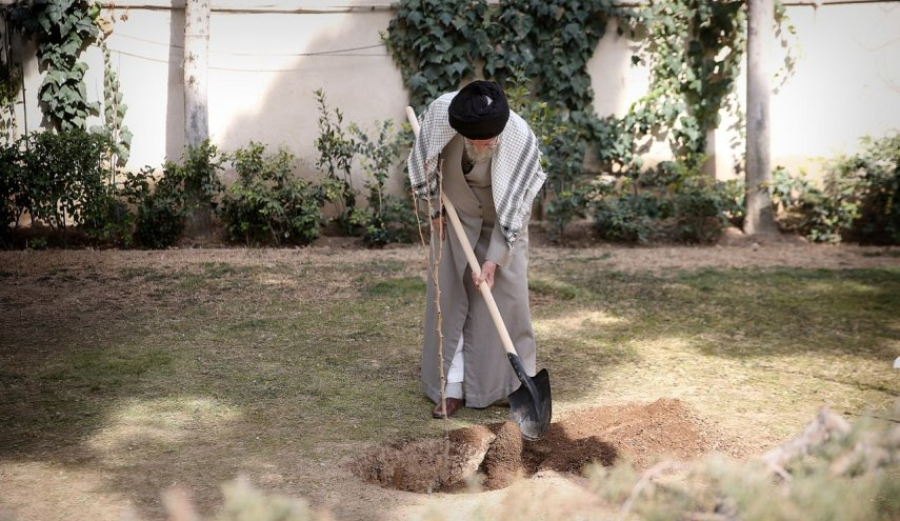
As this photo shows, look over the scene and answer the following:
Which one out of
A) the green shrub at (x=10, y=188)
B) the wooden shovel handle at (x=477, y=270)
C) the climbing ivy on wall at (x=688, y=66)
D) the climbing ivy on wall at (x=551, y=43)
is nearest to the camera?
the wooden shovel handle at (x=477, y=270)

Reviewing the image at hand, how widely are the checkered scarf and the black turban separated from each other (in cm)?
18

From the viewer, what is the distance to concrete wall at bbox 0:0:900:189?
9.97m

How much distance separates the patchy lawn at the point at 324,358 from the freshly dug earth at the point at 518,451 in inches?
5.1

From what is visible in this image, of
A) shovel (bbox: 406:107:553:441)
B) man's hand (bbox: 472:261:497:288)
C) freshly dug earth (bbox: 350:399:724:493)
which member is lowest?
freshly dug earth (bbox: 350:399:724:493)

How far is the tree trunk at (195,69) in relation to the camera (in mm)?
9750

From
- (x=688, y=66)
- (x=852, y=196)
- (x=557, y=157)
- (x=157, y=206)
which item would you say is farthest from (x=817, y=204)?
(x=157, y=206)

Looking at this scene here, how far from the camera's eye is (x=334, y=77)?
10266mm

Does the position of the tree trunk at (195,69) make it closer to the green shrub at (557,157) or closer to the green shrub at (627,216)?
the green shrub at (557,157)

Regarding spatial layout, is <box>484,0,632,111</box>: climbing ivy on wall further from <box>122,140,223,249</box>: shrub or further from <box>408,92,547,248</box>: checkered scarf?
<box>408,92,547,248</box>: checkered scarf

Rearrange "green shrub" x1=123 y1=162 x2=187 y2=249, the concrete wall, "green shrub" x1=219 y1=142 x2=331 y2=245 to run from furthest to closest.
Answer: the concrete wall → "green shrub" x1=219 y1=142 x2=331 y2=245 → "green shrub" x1=123 y1=162 x2=187 y2=249

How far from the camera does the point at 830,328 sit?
627cm

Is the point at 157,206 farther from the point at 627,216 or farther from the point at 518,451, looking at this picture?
the point at 518,451

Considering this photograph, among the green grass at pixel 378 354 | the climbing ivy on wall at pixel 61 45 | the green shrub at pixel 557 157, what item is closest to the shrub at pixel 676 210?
the green shrub at pixel 557 157

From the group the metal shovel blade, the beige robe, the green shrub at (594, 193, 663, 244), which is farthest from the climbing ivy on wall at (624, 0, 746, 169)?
the metal shovel blade
